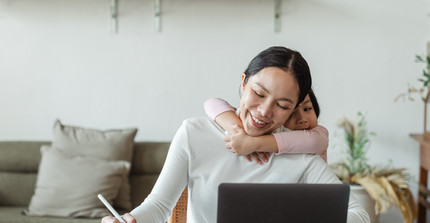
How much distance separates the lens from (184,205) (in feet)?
5.08

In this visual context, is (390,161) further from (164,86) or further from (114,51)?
(114,51)

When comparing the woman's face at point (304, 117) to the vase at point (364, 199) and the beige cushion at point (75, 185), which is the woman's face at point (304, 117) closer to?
the vase at point (364, 199)

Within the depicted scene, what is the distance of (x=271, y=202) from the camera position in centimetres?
96

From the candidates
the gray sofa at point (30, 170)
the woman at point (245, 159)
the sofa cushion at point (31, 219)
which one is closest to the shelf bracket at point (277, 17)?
the gray sofa at point (30, 170)

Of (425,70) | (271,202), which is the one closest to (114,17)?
(425,70)

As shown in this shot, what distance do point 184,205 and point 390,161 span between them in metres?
2.00

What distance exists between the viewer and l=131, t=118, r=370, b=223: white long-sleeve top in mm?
1361

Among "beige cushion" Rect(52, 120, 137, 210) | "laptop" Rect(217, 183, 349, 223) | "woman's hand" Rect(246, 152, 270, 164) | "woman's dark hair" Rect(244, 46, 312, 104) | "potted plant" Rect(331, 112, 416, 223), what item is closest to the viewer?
"laptop" Rect(217, 183, 349, 223)

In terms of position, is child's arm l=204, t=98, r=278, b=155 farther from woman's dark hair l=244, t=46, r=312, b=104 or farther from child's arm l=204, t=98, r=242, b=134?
woman's dark hair l=244, t=46, r=312, b=104

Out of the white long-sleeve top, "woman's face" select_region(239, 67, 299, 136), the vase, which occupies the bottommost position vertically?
the vase

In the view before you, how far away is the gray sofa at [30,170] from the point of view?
2959 mm

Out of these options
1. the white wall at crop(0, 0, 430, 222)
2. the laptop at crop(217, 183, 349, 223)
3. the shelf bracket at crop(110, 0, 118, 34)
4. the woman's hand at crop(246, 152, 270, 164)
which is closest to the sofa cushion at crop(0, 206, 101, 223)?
the white wall at crop(0, 0, 430, 222)

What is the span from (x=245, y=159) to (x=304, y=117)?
24cm

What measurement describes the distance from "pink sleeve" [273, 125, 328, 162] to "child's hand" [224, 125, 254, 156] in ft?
0.25
